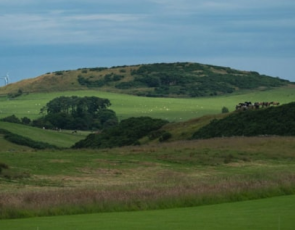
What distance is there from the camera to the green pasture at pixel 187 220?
23.4 meters

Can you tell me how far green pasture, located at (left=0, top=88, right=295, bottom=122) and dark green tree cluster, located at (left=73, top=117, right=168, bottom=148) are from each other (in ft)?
164

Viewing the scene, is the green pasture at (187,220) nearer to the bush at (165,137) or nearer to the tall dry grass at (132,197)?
the tall dry grass at (132,197)

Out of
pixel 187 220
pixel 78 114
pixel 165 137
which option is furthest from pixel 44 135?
pixel 187 220

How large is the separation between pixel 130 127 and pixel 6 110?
81.9 meters

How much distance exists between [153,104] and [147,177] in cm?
12725

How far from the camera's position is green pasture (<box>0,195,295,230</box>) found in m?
23.4

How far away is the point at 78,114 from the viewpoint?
14762 cm

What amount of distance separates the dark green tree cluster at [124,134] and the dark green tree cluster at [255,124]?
326 inches

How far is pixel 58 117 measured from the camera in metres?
141

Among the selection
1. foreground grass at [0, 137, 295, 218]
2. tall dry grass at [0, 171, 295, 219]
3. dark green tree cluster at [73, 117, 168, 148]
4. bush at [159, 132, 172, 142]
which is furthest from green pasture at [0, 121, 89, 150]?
tall dry grass at [0, 171, 295, 219]

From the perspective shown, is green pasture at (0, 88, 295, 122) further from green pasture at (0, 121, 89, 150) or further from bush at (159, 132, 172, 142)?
bush at (159, 132, 172, 142)

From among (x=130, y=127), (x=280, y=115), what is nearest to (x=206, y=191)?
(x=280, y=115)

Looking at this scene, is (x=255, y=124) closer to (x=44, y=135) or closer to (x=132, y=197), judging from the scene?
(x=44, y=135)

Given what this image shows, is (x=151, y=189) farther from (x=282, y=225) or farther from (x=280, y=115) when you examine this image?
(x=280, y=115)
